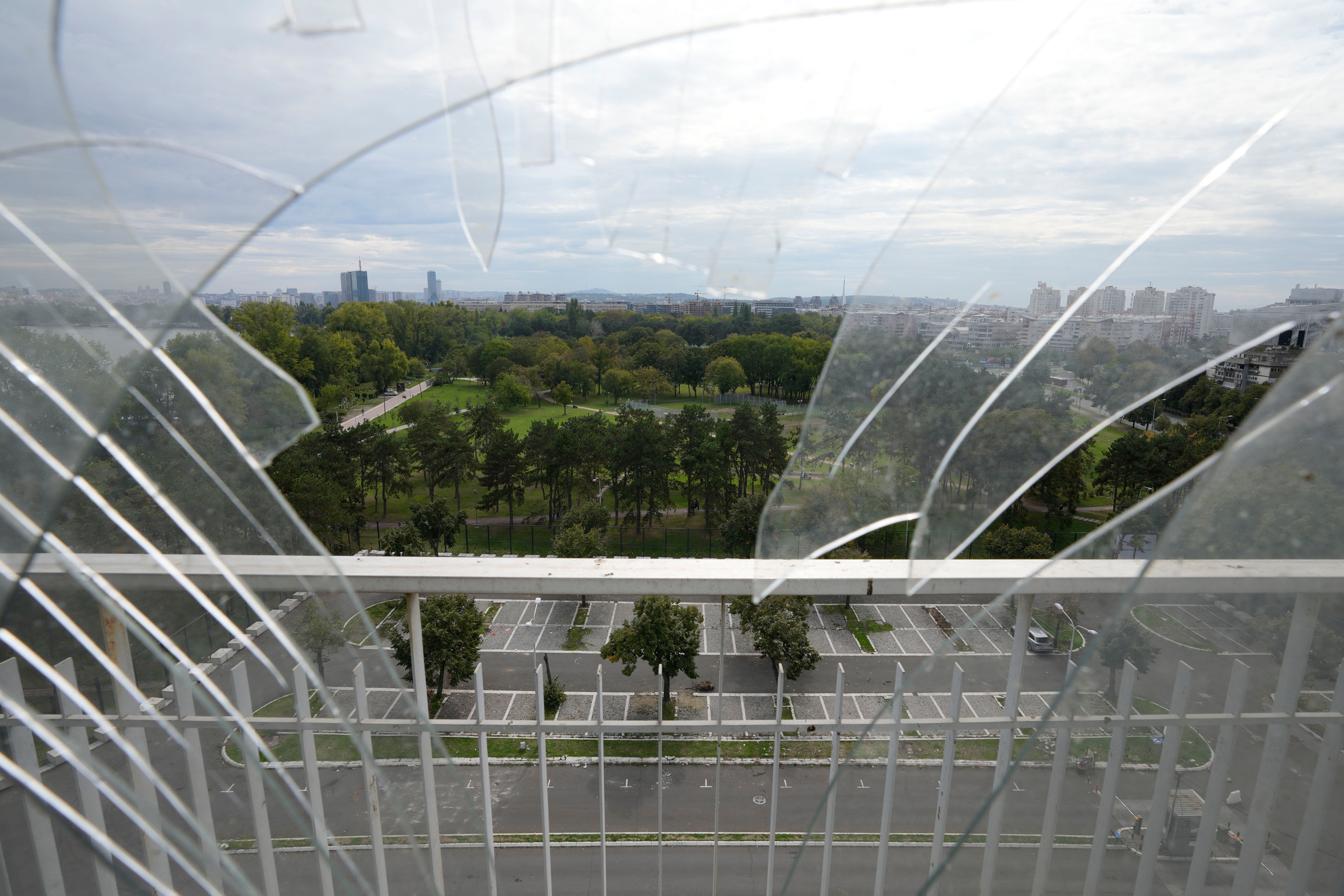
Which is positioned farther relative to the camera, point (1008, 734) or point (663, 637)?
point (663, 637)

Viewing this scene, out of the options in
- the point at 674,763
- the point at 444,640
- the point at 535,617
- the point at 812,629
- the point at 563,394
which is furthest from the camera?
the point at 563,394

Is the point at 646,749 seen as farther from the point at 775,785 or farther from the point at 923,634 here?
the point at 923,634

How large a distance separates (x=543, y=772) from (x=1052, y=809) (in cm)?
101

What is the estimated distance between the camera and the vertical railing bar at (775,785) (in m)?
1.37

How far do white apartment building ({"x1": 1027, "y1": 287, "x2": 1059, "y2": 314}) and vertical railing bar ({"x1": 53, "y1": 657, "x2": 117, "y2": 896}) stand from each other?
140 centimetres

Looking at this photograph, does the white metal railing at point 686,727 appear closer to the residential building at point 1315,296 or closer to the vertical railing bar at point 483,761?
the vertical railing bar at point 483,761

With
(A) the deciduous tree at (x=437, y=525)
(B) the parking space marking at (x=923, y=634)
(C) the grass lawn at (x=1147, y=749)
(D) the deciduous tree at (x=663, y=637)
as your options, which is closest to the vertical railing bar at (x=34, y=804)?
(B) the parking space marking at (x=923, y=634)

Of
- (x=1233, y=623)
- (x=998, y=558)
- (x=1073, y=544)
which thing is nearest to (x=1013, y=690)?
(x=998, y=558)

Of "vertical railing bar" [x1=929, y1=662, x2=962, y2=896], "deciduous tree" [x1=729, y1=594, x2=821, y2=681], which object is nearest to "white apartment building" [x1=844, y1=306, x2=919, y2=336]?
"vertical railing bar" [x1=929, y1=662, x2=962, y2=896]

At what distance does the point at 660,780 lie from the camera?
1.36 meters

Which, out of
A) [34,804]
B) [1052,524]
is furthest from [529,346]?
[34,804]

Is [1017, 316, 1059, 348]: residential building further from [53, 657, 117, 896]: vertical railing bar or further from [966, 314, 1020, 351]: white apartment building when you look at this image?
[53, 657, 117, 896]: vertical railing bar

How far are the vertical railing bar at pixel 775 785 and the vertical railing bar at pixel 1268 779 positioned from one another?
874 millimetres

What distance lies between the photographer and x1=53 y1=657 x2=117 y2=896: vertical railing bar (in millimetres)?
919
